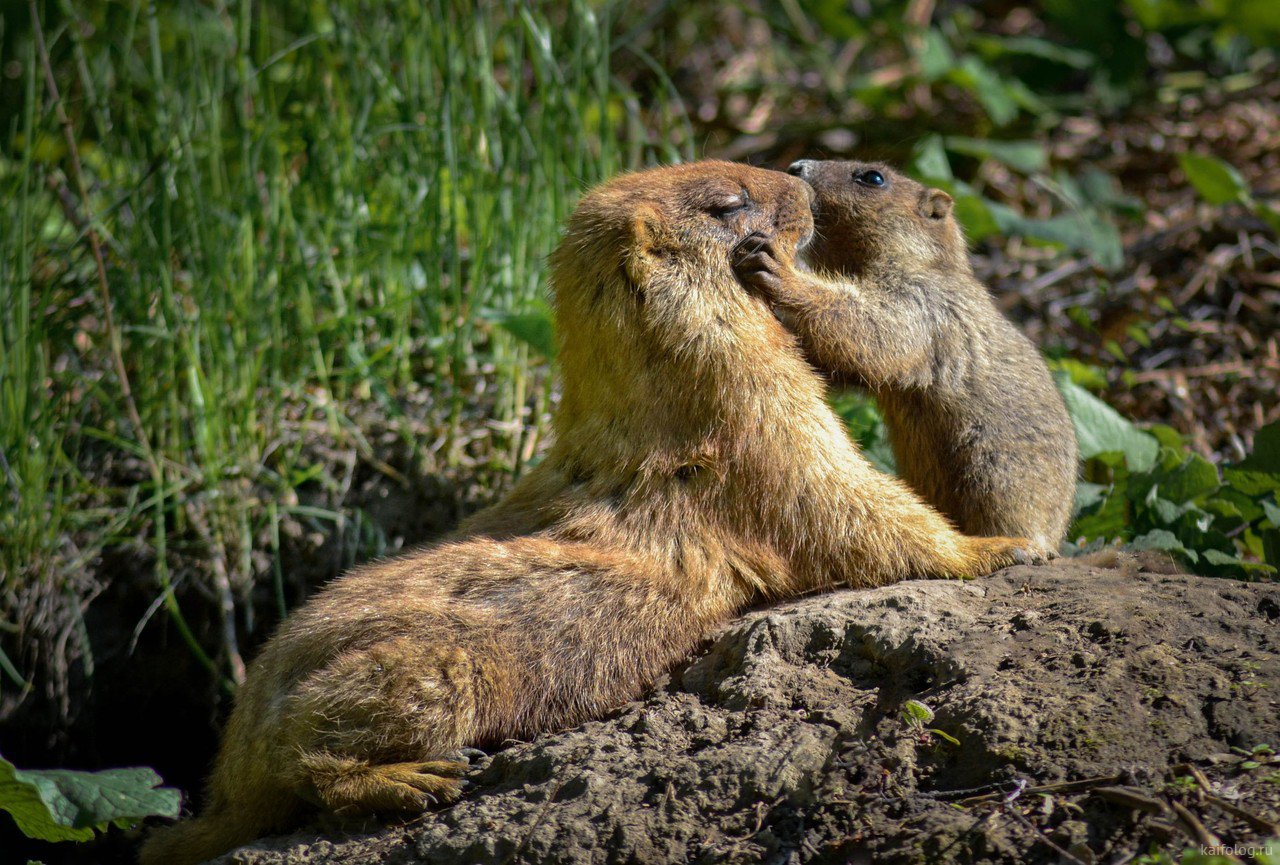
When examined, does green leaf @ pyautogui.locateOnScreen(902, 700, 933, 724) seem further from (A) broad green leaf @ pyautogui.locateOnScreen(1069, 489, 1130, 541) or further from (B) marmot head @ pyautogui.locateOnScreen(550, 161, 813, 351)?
(A) broad green leaf @ pyautogui.locateOnScreen(1069, 489, 1130, 541)

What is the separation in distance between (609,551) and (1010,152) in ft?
16.3

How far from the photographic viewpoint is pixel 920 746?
303cm

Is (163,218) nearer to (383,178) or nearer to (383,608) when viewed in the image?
(383,178)

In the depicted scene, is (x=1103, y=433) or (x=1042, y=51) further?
(x=1042, y=51)

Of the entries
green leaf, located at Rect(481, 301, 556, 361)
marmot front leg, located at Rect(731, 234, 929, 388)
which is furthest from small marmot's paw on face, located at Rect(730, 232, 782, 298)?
green leaf, located at Rect(481, 301, 556, 361)

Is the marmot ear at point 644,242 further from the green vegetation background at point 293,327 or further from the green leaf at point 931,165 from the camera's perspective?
the green leaf at point 931,165

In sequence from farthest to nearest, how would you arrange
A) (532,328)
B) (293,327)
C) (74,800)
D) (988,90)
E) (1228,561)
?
(988,90) → (293,327) → (532,328) → (1228,561) → (74,800)

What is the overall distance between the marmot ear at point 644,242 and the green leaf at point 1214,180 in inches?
157

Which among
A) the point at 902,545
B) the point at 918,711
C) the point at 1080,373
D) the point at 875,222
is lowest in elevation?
the point at 918,711

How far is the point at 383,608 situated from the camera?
3.43 m

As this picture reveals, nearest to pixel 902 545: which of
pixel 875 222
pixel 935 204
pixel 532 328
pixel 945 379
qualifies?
pixel 945 379

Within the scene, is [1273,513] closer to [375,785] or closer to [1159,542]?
[1159,542]

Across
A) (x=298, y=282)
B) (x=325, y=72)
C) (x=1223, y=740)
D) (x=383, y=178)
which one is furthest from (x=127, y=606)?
(x=1223, y=740)

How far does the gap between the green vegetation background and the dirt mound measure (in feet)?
3.76
